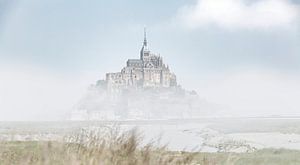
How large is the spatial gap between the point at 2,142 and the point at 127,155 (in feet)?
14.1

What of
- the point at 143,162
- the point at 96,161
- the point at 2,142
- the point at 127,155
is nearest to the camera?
the point at 96,161

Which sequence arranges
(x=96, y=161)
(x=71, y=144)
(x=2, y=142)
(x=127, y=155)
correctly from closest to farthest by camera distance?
(x=96, y=161) < (x=127, y=155) < (x=71, y=144) < (x=2, y=142)

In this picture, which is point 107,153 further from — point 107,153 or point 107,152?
point 107,152

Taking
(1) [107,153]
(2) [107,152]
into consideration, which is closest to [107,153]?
(1) [107,153]

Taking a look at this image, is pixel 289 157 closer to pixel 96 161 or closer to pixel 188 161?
pixel 188 161

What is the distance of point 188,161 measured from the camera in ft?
30.0

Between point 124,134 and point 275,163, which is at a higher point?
point 124,134

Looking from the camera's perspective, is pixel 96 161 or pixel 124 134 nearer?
pixel 96 161

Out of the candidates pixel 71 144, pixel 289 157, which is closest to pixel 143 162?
pixel 71 144

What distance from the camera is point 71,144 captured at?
1089 centimetres

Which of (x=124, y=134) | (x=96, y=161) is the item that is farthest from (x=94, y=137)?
(x=96, y=161)

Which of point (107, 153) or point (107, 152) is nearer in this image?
point (107, 153)

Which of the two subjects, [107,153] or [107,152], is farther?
[107,152]

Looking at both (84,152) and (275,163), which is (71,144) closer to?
(84,152)
